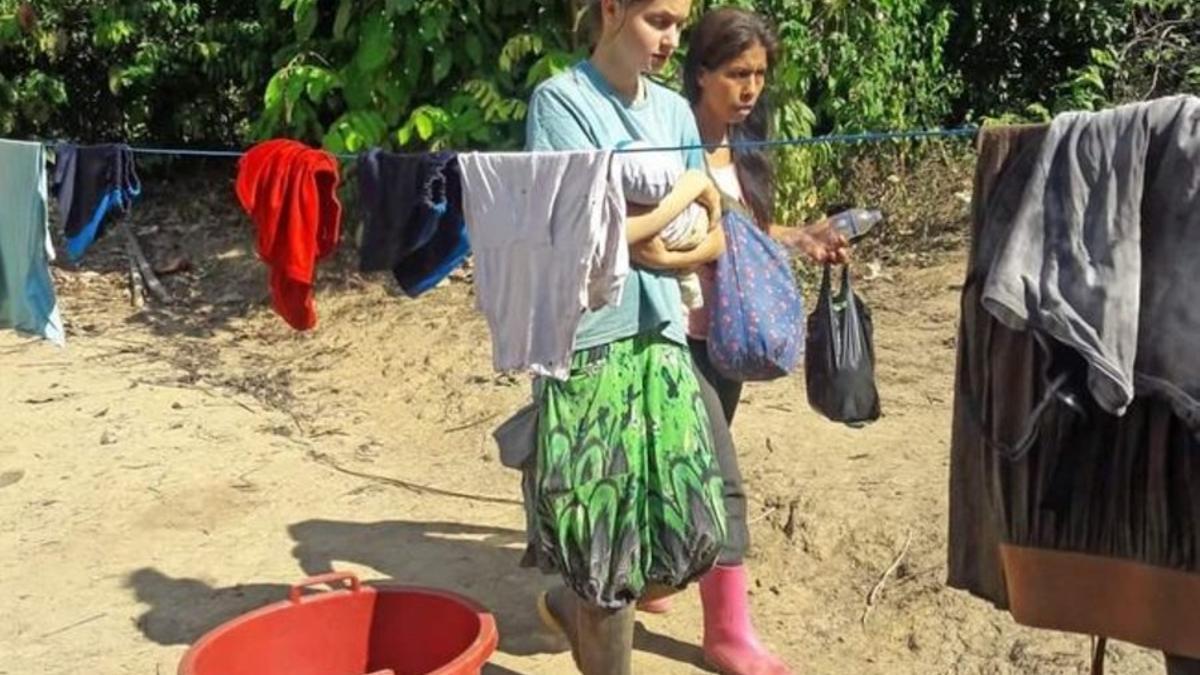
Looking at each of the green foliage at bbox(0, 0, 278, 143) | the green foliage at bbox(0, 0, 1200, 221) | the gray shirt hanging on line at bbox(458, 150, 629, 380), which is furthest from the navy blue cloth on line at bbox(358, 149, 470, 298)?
the green foliage at bbox(0, 0, 278, 143)

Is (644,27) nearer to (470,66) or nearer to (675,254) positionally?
(675,254)

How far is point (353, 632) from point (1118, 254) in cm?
216

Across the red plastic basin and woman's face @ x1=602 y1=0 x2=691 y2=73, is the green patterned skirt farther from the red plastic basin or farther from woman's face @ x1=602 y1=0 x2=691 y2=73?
woman's face @ x1=602 y1=0 x2=691 y2=73

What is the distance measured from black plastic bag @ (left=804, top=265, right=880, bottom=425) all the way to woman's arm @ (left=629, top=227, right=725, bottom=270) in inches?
14.2

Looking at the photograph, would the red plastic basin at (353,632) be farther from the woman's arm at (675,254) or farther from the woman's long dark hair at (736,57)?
the woman's long dark hair at (736,57)

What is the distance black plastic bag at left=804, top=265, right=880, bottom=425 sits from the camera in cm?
371

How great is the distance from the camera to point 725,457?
3.80 meters

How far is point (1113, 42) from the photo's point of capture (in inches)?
365

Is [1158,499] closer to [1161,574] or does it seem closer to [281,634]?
[1161,574]

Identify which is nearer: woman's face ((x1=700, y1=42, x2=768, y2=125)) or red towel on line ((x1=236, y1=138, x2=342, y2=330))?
red towel on line ((x1=236, y1=138, x2=342, y2=330))

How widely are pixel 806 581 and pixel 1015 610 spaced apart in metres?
1.93

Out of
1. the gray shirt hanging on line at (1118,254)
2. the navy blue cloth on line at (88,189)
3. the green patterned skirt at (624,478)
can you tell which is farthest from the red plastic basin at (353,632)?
the gray shirt hanging on line at (1118,254)

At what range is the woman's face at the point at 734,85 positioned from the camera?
3.80 metres

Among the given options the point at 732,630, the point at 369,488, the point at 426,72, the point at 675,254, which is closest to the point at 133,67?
the point at 426,72
